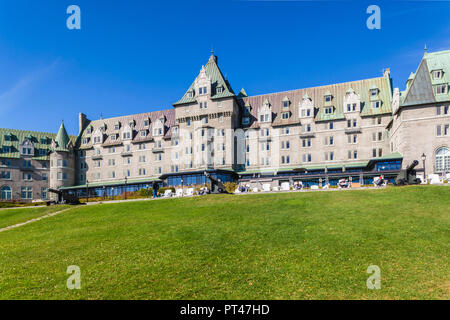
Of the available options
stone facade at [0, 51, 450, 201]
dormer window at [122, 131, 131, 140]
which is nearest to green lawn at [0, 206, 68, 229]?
stone facade at [0, 51, 450, 201]

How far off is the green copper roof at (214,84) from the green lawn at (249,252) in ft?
131

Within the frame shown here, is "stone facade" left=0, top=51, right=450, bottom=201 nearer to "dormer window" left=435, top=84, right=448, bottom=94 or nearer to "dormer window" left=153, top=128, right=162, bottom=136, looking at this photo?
"dormer window" left=435, top=84, right=448, bottom=94

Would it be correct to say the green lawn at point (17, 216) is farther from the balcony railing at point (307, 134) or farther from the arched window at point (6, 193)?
the balcony railing at point (307, 134)

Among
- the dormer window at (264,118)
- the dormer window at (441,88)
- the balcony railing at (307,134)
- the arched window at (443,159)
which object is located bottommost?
the arched window at (443,159)

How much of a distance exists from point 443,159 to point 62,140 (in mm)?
82729

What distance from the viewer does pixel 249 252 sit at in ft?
53.5

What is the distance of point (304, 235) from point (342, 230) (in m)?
2.56

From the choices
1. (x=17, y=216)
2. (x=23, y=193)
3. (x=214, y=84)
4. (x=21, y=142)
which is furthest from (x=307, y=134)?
(x=21, y=142)

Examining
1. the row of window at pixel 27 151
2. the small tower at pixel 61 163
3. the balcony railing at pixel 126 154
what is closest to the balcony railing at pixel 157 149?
the balcony railing at pixel 126 154

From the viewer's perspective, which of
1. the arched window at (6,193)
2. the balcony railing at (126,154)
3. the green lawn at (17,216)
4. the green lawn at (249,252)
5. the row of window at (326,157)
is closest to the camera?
the green lawn at (249,252)

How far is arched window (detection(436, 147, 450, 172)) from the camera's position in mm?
43281

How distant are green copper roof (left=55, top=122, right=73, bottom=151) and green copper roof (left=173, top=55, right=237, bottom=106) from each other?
3426 cm

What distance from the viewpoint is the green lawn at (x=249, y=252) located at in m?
12.6

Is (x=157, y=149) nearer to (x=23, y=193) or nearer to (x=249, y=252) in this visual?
(x=23, y=193)
